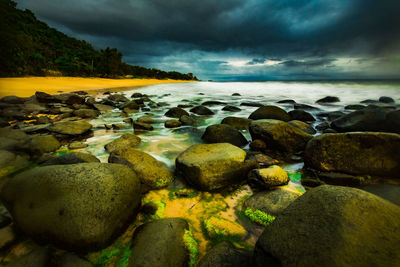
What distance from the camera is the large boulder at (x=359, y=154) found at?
2791 millimetres

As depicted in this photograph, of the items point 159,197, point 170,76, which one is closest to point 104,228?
point 159,197

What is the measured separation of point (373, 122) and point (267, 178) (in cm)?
435

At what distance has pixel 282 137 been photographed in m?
3.88

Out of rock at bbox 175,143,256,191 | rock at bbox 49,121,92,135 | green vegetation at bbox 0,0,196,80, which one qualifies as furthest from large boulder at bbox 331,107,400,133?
green vegetation at bbox 0,0,196,80

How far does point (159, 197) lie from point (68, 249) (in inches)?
43.6

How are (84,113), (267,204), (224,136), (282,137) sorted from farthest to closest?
(84,113) → (224,136) → (282,137) → (267,204)

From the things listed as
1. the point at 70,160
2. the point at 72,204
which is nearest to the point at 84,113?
the point at 70,160

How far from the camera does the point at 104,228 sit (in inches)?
67.0

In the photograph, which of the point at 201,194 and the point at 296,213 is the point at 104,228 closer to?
the point at 201,194

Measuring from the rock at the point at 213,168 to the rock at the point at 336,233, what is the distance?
1.25m

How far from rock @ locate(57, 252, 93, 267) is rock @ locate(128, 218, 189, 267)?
0.39 m

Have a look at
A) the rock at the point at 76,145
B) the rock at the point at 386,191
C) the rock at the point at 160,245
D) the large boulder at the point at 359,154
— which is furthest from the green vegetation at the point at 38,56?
the rock at the point at 386,191

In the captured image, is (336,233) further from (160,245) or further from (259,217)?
(160,245)

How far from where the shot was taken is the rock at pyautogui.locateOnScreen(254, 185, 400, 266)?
43.7 inches
